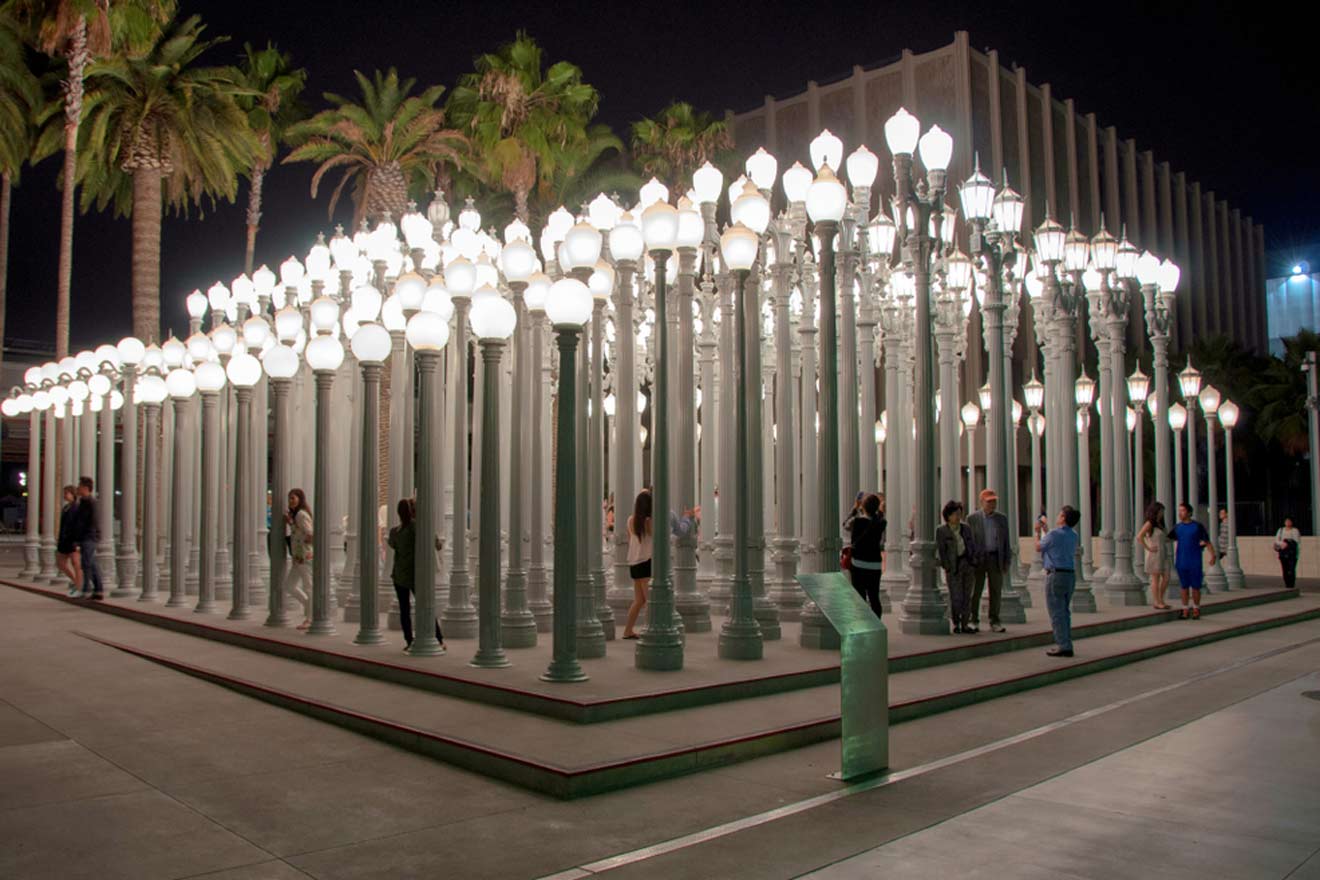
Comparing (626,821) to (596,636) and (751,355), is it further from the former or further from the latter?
(751,355)

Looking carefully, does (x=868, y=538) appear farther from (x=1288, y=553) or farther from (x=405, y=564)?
(x=1288, y=553)

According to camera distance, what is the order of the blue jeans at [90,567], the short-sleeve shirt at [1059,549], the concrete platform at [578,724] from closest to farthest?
the concrete platform at [578,724], the short-sleeve shirt at [1059,549], the blue jeans at [90,567]

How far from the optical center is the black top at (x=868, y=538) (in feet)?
45.6

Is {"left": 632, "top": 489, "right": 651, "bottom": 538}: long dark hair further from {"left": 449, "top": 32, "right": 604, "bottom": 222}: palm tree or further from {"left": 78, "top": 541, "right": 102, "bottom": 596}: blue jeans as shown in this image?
{"left": 449, "top": 32, "right": 604, "bottom": 222}: palm tree

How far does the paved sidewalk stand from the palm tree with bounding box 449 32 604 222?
2948 centimetres

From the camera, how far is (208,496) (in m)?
16.5

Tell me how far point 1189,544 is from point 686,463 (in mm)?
9997

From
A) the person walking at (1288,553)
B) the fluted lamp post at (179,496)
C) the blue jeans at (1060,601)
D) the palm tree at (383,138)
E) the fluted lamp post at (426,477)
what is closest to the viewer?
the fluted lamp post at (426,477)

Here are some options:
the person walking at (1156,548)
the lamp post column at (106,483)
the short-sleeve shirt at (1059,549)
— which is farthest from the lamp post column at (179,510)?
the person walking at (1156,548)

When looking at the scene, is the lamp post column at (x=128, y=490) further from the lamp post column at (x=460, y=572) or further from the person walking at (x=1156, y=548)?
the person walking at (x=1156, y=548)

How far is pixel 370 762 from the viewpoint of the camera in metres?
8.21

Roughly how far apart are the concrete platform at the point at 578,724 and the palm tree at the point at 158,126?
722 inches

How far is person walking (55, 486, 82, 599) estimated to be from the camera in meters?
20.5

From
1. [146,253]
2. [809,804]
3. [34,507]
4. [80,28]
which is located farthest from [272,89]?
[809,804]
